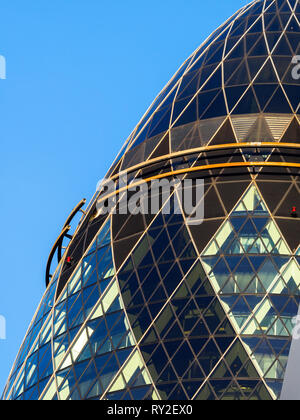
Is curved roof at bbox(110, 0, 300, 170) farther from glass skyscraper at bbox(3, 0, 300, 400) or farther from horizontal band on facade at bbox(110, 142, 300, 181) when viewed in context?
horizontal band on facade at bbox(110, 142, 300, 181)

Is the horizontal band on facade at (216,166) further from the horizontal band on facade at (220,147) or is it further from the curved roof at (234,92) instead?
the curved roof at (234,92)

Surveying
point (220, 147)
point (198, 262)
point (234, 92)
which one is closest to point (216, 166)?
point (220, 147)

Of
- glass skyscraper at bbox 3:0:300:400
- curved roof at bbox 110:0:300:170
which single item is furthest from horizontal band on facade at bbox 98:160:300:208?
curved roof at bbox 110:0:300:170

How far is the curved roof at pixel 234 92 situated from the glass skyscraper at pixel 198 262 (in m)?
0.08

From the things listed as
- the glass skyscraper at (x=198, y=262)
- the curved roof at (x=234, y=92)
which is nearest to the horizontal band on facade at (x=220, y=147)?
the glass skyscraper at (x=198, y=262)

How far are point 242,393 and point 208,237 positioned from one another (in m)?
8.21

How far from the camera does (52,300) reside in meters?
54.4

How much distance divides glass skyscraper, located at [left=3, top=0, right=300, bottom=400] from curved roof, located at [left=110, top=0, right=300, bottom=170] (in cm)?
8

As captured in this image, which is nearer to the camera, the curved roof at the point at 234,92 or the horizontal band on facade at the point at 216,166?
the horizontal band on facade at the point at 216,166

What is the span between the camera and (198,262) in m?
47.5

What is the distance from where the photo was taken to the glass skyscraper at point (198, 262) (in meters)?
44.7

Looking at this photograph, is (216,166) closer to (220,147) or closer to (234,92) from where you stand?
(220,147)
